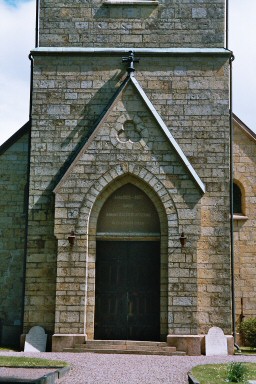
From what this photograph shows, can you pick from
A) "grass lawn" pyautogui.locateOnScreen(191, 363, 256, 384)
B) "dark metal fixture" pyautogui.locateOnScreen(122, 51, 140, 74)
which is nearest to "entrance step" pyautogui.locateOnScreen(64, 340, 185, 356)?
"grass lawn" pyautogui.locateOnScreen(191, 363, 256, 384)

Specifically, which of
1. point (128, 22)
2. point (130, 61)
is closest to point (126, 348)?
point (130, 61)

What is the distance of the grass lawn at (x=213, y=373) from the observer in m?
10.6

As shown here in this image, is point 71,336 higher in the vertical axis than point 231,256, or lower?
lower

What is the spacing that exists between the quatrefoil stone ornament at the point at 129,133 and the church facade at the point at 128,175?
0.13ft

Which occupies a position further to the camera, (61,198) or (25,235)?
(25,235)

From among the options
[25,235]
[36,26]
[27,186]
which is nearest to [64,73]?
[36,26]

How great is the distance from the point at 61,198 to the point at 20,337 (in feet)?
12.2

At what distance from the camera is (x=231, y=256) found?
55.5ft

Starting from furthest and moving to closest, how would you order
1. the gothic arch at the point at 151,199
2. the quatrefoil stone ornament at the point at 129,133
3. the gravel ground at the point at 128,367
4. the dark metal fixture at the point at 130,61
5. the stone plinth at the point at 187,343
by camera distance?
the dark metal fixture at the point at 130,61, the quatrefoil stone ornament at the point at 129,133, the gothic arch at the point at 151,199, the stone plinth at the point at 187,343, the gravel ground at the point at 128,367

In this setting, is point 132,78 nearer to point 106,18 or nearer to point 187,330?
point 106,18

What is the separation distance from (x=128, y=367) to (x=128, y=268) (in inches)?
169

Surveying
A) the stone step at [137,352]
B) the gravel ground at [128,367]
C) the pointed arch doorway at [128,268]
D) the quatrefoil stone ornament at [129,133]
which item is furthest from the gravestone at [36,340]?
the quatrefoil stone ornament at [129,133]

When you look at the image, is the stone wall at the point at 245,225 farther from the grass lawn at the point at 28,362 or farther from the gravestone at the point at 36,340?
the grass lawn at the point at 28,362

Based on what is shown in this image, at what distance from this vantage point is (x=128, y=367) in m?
12.7
